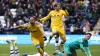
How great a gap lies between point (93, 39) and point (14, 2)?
30.8ft

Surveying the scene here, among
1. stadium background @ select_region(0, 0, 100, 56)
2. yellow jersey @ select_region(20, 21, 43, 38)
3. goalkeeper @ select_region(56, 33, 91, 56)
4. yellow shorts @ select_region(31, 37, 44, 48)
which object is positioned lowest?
goalkeeper @ select_region(56, 33, 91, 56)

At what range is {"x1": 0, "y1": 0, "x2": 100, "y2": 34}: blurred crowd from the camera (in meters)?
33.6

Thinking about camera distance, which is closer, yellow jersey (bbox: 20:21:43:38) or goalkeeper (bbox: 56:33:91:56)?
goalkeeper (bbox: 56:33:91:56)

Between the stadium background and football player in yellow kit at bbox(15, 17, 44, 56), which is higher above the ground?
the stadium background

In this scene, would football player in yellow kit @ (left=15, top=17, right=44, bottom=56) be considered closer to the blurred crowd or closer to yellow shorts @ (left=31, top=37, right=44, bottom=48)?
yellow shorts @ (left=31, top=37, right=44, bottom=48)

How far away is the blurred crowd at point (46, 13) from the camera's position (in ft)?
110

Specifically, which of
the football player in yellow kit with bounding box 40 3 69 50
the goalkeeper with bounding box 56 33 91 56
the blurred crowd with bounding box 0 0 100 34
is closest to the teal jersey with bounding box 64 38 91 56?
the goalkeeper with bounding box 56 33 91 56

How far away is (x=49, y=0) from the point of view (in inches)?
1441

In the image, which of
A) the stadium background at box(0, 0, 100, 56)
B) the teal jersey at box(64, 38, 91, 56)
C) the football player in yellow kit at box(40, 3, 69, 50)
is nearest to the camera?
the teal jersey at box(64, 38, 91, 56)

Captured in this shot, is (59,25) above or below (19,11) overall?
below

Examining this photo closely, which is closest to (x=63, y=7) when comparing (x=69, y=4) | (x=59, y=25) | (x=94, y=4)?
(x=69, y=4)

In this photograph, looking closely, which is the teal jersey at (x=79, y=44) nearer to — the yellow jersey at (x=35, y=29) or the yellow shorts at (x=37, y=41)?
the yellow shorts at (x=37, y=41)

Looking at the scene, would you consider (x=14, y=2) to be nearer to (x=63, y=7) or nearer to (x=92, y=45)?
(x=63, y=7)

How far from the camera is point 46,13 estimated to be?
34.8 meters
